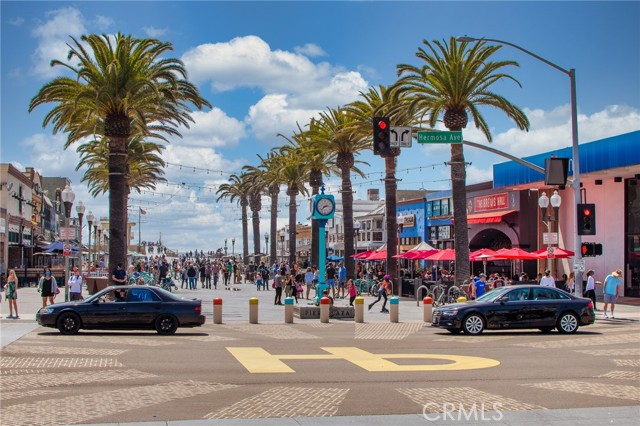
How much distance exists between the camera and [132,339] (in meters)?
19.9

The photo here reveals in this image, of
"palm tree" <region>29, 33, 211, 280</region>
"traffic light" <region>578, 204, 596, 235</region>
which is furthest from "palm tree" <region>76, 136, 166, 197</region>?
"traffic light" <region>578, 204, 596, 235</region>

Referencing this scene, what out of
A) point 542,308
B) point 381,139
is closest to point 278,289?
point 381,139

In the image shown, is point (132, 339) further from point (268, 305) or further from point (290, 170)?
point (290, 170)

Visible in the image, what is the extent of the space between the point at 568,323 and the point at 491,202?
29537 mm

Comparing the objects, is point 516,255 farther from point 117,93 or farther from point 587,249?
point 117,93

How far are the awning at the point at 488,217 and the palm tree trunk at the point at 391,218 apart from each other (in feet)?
28.6

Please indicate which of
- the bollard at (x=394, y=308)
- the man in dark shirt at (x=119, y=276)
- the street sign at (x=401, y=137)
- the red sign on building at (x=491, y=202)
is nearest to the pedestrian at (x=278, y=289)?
the man in dark shirt at (x=119, y=276)

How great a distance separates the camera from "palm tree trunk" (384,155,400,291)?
43162 millimetres

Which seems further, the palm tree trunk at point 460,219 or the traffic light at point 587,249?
the palm tree trunk at point 460,219

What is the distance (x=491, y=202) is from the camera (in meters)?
50.9

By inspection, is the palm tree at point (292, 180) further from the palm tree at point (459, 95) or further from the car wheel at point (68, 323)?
the car wheel at point (68, 323)

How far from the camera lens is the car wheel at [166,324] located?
21.3 metres

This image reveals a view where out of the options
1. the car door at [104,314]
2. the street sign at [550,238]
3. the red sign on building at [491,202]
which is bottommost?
the car door at [104,314]

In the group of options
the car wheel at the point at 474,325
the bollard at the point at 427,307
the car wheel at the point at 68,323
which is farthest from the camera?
the bollard at the point at 427,307
